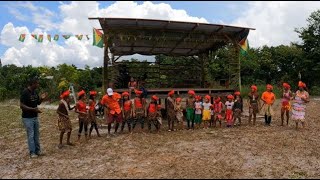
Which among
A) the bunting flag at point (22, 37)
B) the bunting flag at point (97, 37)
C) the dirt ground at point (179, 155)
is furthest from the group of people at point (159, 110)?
the bunting flag at point (22, 37)

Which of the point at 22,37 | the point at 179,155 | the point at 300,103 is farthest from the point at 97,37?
the point at 22,37

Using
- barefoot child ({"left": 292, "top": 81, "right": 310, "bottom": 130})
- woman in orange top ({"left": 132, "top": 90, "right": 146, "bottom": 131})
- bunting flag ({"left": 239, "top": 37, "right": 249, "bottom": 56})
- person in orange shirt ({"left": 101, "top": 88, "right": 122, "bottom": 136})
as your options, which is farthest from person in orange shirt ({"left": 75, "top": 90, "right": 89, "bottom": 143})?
bunting flag ({"left": 239, "top": 37, "right": 249, "bottom": 56})

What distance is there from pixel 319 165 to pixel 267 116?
4.94 m

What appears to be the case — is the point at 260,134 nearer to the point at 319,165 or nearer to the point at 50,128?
the point at 319,165

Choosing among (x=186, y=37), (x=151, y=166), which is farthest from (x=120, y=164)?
(x=186, y=37)

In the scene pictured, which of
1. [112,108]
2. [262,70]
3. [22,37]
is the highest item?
[22,37]

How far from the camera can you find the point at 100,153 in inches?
327

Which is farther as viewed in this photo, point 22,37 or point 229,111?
point 22,37

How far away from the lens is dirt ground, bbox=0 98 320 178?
21.6 ft

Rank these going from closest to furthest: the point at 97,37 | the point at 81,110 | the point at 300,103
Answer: the point at 81,110
the point at 300,103
the point at 97,37

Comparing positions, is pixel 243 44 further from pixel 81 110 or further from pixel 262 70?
pixel 262 70

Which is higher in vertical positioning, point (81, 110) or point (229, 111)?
point (81, 110)

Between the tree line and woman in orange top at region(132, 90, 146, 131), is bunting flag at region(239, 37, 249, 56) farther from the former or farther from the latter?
the tree line

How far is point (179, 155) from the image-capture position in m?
7.79
